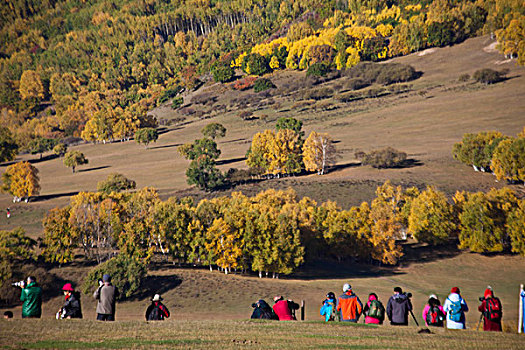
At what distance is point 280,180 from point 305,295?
59.4 m

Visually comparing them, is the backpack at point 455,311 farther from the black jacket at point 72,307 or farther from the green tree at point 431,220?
the green tree at point 431,220

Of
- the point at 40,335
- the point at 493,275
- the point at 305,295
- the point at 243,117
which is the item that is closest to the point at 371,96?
the point at 243,117

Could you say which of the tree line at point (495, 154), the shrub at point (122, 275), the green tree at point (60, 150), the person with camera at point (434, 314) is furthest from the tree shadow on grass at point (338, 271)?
the green tree at point (60, 150)

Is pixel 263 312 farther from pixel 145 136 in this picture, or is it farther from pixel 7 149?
pixel 7 149

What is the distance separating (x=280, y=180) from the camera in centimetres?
10831

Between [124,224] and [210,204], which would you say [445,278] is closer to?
[210,204]

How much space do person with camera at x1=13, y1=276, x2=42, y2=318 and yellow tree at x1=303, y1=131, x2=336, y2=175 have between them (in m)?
95.3

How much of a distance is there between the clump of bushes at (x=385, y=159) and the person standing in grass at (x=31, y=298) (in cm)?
9736

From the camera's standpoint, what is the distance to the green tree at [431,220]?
6825 centimetres

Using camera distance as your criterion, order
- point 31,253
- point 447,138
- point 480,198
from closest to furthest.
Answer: point 31,253, point 480,198, point 447,138

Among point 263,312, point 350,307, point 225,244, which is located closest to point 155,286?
point 225,244

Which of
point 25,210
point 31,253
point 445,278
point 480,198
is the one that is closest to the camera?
point 445,278

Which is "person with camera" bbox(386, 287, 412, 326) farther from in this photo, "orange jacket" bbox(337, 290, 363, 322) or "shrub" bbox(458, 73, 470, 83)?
"shrub" bbox(458, 73, 470, 83)

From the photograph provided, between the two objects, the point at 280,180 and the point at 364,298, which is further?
the point at 280,180
